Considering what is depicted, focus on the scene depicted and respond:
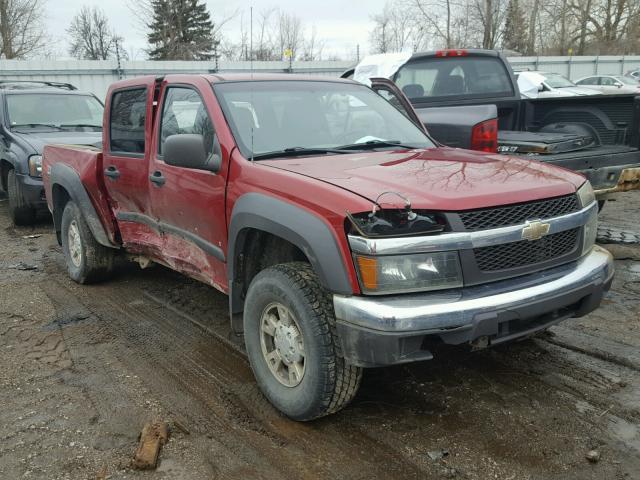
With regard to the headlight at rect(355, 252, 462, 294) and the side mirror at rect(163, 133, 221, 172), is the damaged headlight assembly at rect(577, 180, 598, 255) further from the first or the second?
the side mirror at rect(163, 133, 221, 172)

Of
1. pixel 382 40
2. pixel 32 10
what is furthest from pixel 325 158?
pixel 382 40

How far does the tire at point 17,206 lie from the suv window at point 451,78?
548cm

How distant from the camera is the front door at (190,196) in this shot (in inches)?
142

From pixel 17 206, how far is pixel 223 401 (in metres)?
6.35

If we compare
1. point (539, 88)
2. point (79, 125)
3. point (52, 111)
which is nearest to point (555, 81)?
point (539, 88)

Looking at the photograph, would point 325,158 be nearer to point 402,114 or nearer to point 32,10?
point 402,114

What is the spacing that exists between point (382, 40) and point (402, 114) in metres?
41.1

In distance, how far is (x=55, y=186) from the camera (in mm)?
5926

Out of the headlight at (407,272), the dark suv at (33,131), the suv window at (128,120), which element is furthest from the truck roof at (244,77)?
the dark suv at (33,131)

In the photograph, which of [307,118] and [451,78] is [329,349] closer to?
[307,118]

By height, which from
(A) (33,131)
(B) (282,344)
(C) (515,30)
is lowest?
(B) (282,344)

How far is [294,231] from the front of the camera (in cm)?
286

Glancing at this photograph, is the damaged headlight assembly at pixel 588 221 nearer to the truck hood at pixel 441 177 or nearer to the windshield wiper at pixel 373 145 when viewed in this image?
the truck hood at pixel 441 177

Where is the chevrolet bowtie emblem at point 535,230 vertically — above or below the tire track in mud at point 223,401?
above
